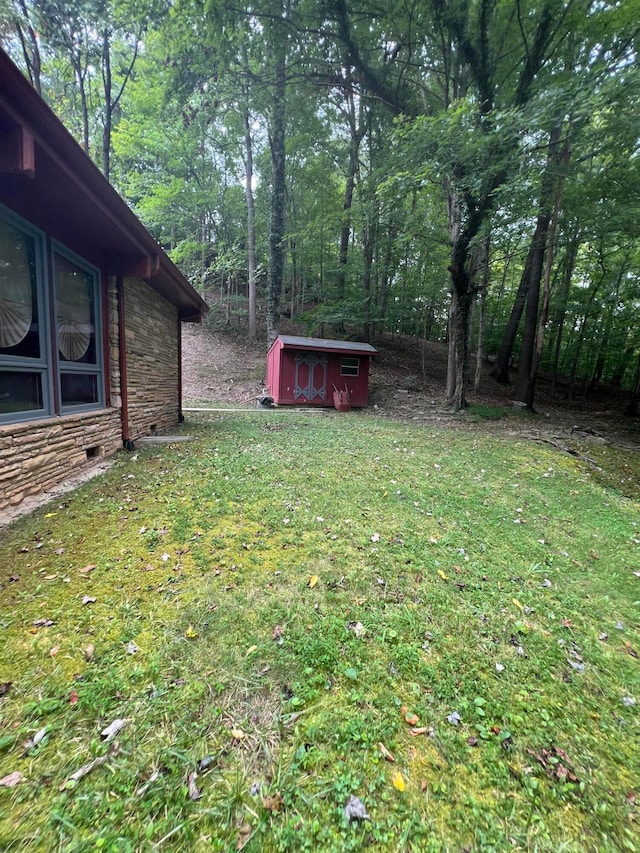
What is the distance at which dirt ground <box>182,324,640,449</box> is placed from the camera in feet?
34.2

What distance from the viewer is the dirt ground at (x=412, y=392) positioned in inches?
410

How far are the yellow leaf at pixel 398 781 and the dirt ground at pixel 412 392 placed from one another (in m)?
8.52

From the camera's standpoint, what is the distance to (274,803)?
128 centimetres

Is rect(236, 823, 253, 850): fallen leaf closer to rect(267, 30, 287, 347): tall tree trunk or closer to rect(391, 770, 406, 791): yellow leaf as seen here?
rect(391, 770, 406, 791): yellow leaf

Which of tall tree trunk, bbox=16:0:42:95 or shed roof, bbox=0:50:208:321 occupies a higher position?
tall tree trunk, bbox=16:0:42:95

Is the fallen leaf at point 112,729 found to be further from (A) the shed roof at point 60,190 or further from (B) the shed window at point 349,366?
(B) the shed window at point 349,366

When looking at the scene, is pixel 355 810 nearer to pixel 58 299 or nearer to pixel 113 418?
pixel 58 299

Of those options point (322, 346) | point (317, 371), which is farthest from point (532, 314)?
point (317, 371)

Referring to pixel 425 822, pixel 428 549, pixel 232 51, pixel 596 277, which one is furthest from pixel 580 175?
pixel 425 822

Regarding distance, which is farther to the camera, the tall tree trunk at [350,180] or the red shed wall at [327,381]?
the tall tree trunk at [350,180]

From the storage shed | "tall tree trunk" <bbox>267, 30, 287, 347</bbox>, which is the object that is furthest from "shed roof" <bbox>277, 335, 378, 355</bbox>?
"tall tree trunk" <bbox>267, 30, 287, 347</bbox>

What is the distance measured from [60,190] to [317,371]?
33.6ft

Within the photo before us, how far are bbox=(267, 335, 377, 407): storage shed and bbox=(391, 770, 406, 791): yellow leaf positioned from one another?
1189 centimetres

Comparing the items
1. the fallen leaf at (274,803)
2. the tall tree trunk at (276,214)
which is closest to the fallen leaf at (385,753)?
the fallen leaf at (274,803)
